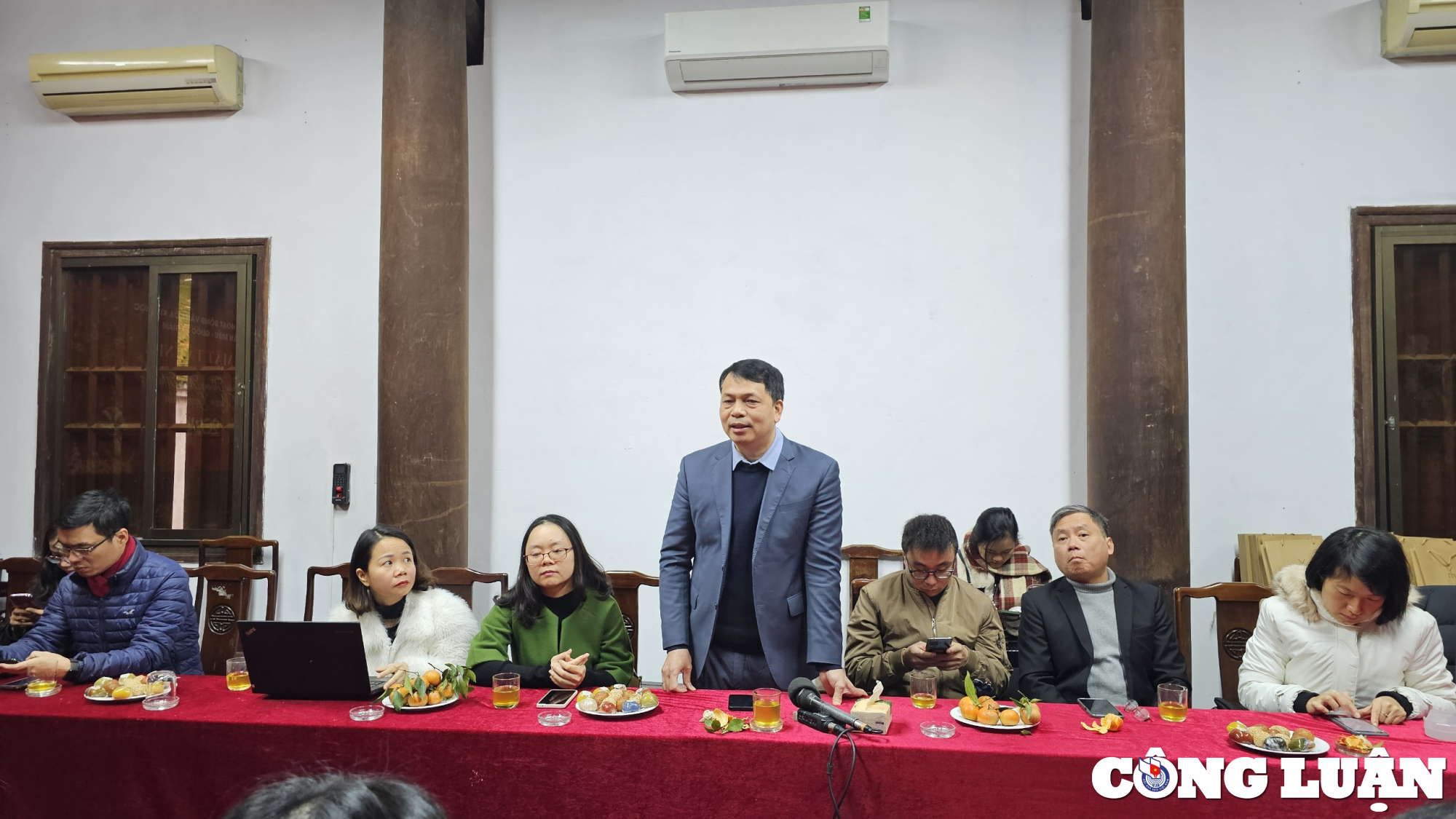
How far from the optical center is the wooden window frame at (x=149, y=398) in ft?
14.6

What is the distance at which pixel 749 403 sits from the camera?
249cm

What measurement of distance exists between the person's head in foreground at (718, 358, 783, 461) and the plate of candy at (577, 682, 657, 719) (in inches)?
29.0

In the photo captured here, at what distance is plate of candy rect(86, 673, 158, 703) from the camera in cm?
219

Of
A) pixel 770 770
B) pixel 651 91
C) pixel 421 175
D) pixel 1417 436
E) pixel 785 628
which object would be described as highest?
pixel 651 91

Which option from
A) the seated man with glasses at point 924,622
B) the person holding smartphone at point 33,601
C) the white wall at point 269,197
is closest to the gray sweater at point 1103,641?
the seated man with glasses at point 924,622

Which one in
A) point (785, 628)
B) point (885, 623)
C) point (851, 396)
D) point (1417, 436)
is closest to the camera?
point (785, 628)

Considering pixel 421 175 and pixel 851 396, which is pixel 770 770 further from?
pixel 421 175

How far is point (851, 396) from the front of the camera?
166 inches

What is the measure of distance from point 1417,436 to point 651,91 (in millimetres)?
3738

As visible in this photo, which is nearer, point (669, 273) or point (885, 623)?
point (885, 623)

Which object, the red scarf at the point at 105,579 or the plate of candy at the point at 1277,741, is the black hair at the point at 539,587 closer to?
the red scarf at the point at 105,579

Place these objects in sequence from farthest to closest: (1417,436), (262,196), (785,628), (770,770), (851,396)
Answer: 1. (262,196)
2. (851,396)
3. (1417,436)
4. (785,628)
5. (770,770)

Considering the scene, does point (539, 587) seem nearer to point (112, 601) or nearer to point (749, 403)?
point (749, 403)

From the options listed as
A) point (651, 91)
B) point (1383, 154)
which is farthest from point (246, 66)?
point (1383, 154)
